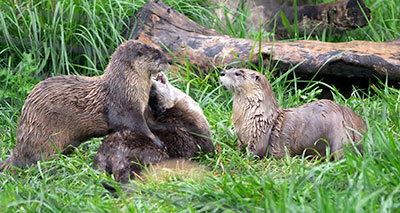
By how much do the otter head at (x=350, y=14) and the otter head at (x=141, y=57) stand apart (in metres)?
2.22

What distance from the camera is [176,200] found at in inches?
91.7

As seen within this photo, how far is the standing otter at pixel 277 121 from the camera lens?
310 cm

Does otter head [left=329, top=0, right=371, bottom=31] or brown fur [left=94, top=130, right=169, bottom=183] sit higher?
otter head [left=329, top=0, right=371, bottom=31]

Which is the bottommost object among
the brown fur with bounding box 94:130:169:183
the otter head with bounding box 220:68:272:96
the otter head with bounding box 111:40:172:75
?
the brown fur with bounding box 94:130:169:183

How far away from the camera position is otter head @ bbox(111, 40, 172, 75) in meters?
3.44

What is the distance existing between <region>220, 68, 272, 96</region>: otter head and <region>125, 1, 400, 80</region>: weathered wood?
2.78 feet

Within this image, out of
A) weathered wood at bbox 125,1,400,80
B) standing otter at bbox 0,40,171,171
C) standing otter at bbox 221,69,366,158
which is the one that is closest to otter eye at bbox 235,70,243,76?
standing otter at bbox 221,69,366,158

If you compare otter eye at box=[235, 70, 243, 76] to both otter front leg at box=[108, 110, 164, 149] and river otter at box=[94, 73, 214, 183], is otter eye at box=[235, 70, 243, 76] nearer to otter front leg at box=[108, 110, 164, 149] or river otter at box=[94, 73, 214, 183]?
river otter at box=[94, 73, 214, 183]

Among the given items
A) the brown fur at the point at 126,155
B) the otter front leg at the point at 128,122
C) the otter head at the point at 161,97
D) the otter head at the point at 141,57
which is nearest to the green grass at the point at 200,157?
the brown fur at the point at 126,155

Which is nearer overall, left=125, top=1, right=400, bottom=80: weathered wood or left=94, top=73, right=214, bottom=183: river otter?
left=94, top=73, right=214, bottom=183: river otter

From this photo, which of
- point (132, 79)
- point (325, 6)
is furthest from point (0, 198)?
point (325, 6)

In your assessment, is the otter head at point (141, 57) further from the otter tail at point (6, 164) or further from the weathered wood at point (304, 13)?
the weathered wood at point (304, 13)

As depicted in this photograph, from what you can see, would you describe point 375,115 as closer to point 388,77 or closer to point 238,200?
point 388,77

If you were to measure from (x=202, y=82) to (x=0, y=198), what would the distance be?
7.36 feet
